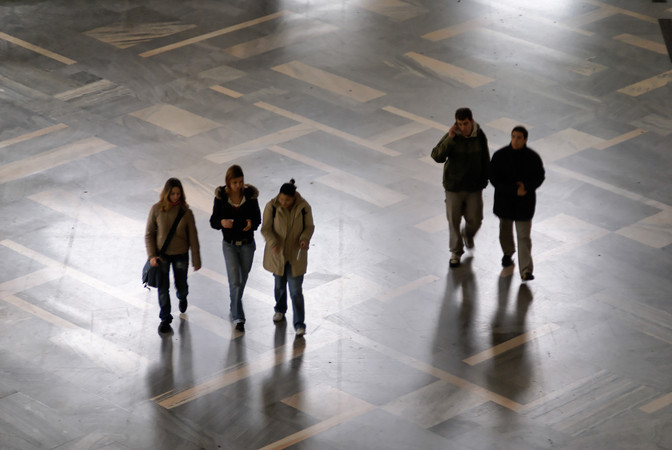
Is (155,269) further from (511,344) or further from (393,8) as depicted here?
(393,8)

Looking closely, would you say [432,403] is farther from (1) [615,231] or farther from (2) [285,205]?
(1) [615,231]

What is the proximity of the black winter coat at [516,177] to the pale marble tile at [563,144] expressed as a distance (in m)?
3.31

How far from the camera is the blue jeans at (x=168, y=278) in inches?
472

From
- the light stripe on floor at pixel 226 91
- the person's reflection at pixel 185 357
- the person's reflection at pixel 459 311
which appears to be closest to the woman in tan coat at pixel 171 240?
the person's reflection at pixel 185 357

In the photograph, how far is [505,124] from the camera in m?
17.3

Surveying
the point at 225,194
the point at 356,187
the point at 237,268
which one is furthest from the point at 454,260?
the point at 225,194

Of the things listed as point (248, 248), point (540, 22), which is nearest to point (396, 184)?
point (248, 248)

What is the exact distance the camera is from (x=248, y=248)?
11930mm

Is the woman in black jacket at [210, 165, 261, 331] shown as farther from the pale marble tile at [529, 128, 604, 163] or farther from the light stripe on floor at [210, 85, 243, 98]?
the light stripe on floor at [210, 85, 243, 98]

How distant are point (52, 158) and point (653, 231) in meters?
7.67

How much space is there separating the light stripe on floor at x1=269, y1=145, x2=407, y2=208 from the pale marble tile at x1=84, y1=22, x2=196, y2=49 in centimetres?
546

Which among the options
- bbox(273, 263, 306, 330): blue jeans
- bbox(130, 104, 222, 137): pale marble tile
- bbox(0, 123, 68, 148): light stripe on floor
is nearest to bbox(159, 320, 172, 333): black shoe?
bbox(273, 263, 306, 330): blue jeans

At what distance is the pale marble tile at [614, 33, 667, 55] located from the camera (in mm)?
20297

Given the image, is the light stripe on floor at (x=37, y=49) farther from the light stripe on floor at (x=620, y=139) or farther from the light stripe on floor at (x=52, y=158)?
the light stripe on floor at (x=620, y=139)
